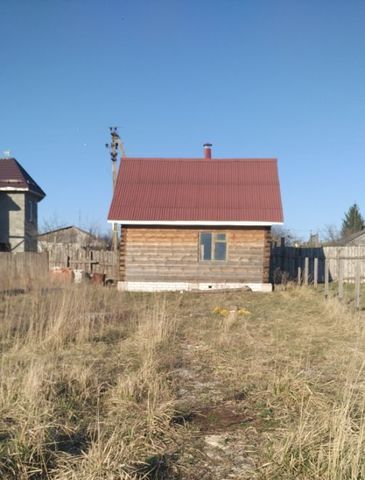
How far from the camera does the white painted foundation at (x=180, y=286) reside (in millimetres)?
16781

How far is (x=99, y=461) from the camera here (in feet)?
9.37

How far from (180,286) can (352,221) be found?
184 feet

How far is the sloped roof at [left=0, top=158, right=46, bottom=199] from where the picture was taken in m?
27.2

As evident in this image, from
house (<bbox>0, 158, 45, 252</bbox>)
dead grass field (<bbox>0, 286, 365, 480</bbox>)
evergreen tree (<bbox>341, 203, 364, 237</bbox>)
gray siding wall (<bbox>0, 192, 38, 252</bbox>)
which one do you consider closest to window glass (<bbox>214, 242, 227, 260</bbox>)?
dead grass field (<bbox>0, 286, 365, 480</bbox>)

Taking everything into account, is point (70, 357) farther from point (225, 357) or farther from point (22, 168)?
point (22, 168)

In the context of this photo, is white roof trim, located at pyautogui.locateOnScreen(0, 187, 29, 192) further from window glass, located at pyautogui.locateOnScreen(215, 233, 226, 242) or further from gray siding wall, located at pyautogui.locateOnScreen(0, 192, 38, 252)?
window glass, located at pyautogui.locateOnScreen(215, 233, 226, 242)

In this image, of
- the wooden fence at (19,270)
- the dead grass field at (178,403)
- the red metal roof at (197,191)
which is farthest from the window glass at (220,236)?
the dead grass field at (178,403)

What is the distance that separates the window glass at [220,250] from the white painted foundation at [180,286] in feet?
3.53

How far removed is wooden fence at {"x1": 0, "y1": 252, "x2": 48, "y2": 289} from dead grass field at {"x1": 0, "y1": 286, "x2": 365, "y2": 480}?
7.43 metres

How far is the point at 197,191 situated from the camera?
18109 millimetres

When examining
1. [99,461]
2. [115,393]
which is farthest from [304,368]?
[99,461]

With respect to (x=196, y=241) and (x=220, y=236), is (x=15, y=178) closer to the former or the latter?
(x=196, y=241)

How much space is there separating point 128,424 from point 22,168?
28.4m

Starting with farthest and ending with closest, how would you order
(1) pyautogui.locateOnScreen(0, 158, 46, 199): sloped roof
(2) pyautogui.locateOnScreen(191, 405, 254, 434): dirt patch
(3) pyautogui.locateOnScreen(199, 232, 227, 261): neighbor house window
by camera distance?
(1) pyautogui.locateOnScreen(0, 158, 46, 199): sloped roof
(3) pyautogui.locateOnScreen(199, 232, 227, 261): neighbor house window
(2) pyautogui.locateOnScreen(191, 405, 254, 434): dirt patch
